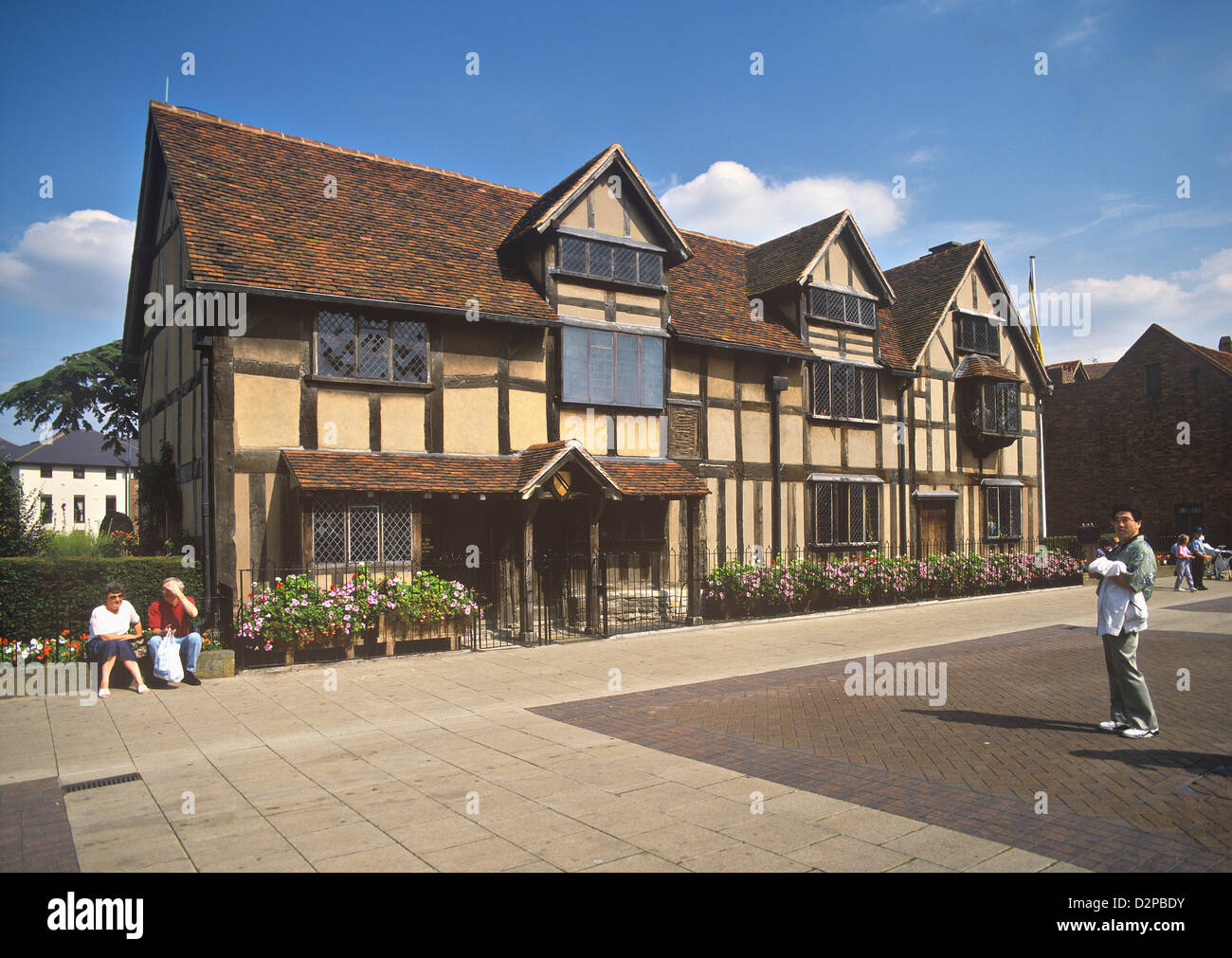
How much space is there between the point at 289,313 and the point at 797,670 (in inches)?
384

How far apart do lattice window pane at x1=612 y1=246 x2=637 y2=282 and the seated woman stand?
11063 millimetres

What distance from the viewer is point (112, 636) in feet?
33.9

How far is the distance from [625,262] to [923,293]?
11.6 meters

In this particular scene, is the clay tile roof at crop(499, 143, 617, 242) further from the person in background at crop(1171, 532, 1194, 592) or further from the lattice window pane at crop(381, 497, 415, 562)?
the person in background at crop(1171, 532, 1194, 592)

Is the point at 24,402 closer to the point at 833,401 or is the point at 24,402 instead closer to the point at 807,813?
the point at 833,401

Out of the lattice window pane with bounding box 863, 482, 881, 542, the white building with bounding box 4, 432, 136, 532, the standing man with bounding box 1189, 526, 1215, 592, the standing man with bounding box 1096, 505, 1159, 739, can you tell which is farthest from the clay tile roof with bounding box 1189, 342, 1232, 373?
the white building with bounding box 4, 432, 136, 532

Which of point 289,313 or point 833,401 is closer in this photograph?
point 289,313

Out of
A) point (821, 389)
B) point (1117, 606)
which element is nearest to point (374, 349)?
point (821, 389)

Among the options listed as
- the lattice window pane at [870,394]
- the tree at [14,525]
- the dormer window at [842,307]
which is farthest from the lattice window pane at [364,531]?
the lattice window pane at [870,394]

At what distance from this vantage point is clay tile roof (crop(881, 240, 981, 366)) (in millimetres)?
23641

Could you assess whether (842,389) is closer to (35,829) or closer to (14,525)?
(14,525)

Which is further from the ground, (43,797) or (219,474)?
(219,474)

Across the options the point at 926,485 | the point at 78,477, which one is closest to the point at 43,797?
the point at 926,485

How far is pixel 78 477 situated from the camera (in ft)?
205
